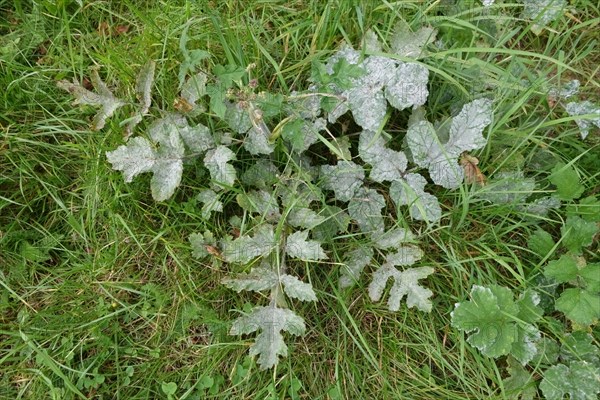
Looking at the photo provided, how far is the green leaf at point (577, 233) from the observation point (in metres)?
1.98

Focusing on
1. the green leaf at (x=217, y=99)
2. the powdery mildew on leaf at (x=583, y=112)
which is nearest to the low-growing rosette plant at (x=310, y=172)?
the green leaf at (x=217, y=99)

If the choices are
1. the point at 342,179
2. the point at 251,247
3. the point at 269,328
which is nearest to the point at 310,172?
the point at 342,179

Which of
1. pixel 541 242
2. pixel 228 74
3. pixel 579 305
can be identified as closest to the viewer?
pixel 228 74

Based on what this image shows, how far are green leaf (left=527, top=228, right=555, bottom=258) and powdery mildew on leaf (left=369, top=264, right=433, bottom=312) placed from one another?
15.3 inches

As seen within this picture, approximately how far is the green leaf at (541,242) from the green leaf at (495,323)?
0.18 metres

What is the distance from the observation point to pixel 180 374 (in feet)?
6.63

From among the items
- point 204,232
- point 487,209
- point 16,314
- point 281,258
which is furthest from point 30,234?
point 487,209

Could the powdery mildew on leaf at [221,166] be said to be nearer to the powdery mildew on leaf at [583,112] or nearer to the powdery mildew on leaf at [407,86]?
the powdery mildew on leaf at [407,86]

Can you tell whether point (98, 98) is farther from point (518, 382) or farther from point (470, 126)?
point (518, 382)

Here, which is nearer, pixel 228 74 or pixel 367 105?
pixel 228 74

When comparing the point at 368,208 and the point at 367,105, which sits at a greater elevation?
the point at 367,105

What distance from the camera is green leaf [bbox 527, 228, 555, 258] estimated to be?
2.01 metres

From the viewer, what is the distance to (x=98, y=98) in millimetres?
2059

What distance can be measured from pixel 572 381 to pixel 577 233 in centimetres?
49
